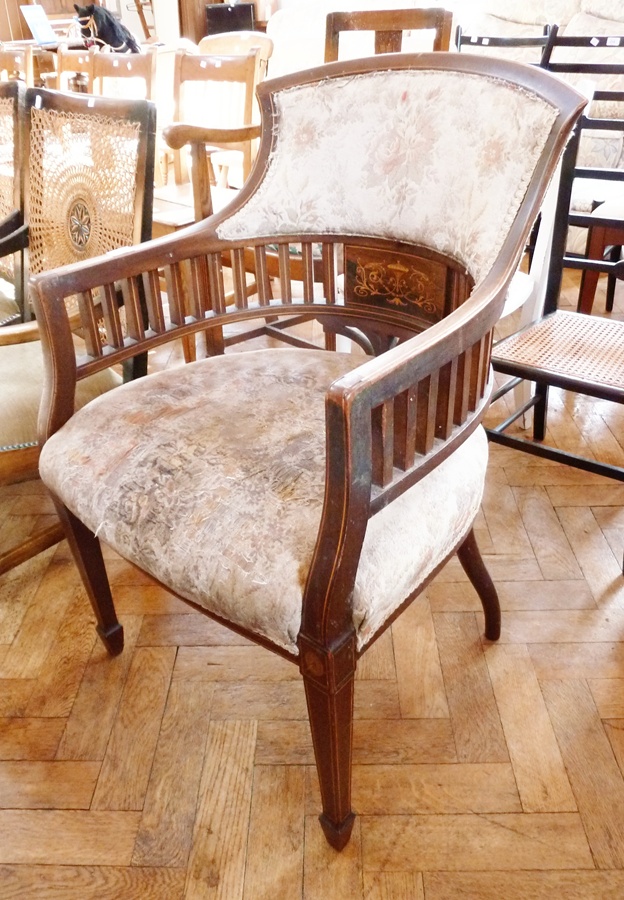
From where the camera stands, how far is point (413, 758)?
1098 millimetres

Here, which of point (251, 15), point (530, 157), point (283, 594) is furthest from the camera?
point (251, 15)

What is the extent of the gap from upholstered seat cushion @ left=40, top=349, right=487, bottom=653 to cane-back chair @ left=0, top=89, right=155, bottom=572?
0.80 ft

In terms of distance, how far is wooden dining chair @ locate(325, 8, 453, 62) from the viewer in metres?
1.65

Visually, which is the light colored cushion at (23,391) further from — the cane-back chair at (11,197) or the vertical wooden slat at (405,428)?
the vertical wooden slat at (405,428)

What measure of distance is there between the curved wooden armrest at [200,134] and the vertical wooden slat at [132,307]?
2.53ft

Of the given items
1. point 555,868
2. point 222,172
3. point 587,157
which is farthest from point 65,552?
point 587,157

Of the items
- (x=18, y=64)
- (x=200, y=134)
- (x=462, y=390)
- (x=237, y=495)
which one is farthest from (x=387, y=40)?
(x=18, y=64)

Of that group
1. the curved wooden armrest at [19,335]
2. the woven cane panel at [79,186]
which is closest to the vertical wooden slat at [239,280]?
the woven cane panel at [79,186]

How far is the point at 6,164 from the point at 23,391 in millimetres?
869

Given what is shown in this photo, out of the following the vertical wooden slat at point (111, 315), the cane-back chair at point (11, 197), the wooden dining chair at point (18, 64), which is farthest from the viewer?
the wooden dining chair at point (18, 64)

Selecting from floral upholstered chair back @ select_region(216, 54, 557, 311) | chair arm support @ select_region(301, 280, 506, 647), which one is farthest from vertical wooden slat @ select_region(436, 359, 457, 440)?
floral upholstered chair back @ select_region(216, 54, 557, 311)

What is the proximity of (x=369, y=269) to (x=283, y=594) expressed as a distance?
0.66 m

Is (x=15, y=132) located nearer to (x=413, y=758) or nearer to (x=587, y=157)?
(x=413, y=758)

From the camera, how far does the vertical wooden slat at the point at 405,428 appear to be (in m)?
0.73
